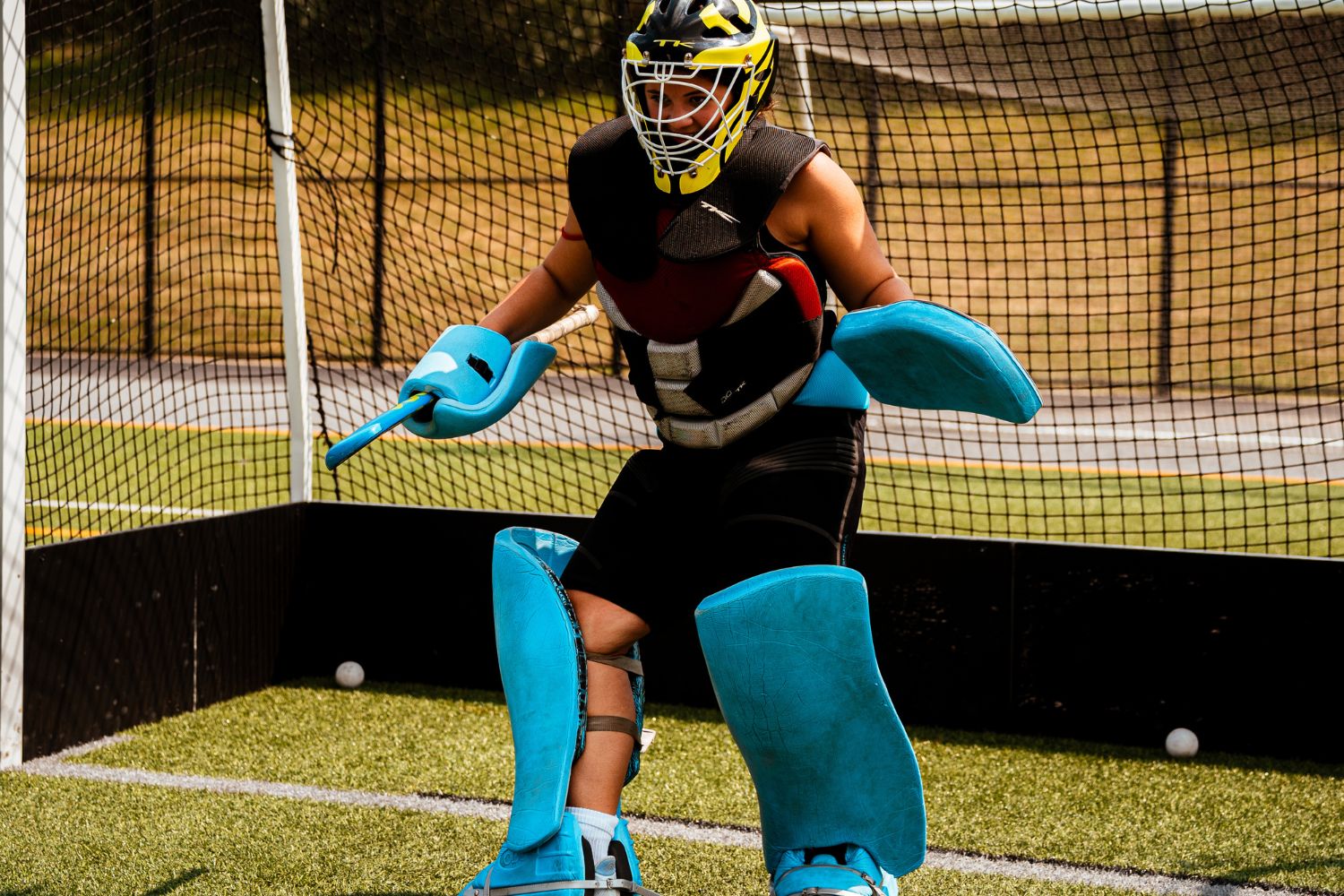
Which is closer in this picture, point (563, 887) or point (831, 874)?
point (563, 887)

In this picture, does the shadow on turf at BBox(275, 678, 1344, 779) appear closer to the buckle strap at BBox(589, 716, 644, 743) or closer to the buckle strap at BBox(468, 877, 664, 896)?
the buckle strap at BBox(589, 716, 644, 743)

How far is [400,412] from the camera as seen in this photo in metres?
2.43

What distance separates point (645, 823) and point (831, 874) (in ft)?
3.76

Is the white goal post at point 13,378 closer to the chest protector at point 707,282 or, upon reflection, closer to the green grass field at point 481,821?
the green grass field at point 481,821

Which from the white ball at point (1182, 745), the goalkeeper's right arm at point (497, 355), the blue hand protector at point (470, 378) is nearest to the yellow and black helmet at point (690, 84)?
the goalkeeper's right arm at point (497, 355)

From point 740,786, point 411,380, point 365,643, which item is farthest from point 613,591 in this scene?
point 365,643

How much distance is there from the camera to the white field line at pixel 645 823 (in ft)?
10.2

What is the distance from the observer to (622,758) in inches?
95.7

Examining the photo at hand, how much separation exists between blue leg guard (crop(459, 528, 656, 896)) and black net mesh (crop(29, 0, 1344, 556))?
1384mm

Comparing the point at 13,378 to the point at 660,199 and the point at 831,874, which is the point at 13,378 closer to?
the point at 660,199

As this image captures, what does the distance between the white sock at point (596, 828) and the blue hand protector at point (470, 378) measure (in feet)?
2.19

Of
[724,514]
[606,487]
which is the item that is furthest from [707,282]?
[606,487]

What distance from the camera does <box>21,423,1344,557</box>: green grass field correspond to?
6.84 m

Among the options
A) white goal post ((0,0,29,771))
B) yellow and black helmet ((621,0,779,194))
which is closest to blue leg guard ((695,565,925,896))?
yellow and black helmet ((621,0,779,194))
